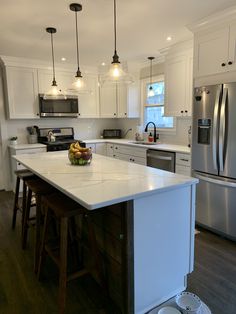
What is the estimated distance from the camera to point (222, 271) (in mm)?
2197

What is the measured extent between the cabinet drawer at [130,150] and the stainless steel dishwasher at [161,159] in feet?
0.50

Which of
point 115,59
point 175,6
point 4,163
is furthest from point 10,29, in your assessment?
point 4,163

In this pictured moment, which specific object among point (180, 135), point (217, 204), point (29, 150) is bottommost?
point (217, 204)

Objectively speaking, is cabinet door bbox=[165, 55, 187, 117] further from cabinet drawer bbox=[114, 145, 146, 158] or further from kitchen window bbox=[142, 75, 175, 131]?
cabinet drawer bbox=[114, 145, 146, 158]

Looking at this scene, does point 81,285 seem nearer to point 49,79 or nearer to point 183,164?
point 183,164

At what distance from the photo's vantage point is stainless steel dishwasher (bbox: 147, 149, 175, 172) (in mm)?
3577

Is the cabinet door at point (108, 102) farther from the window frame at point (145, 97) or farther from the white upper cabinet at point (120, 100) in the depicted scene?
the window frame at point (145, 97)

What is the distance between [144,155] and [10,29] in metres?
2.63

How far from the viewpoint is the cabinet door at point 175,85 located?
358cm

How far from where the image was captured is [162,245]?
1738mm

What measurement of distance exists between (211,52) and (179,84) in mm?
929

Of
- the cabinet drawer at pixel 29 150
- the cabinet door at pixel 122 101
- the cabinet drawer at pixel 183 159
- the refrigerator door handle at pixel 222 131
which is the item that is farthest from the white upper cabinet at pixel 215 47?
the cabinet drawer at pixel 29 150

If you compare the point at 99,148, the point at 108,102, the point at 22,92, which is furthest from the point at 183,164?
the point at 22,92

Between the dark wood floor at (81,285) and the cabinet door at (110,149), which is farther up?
the cabinet door at (110,149)
